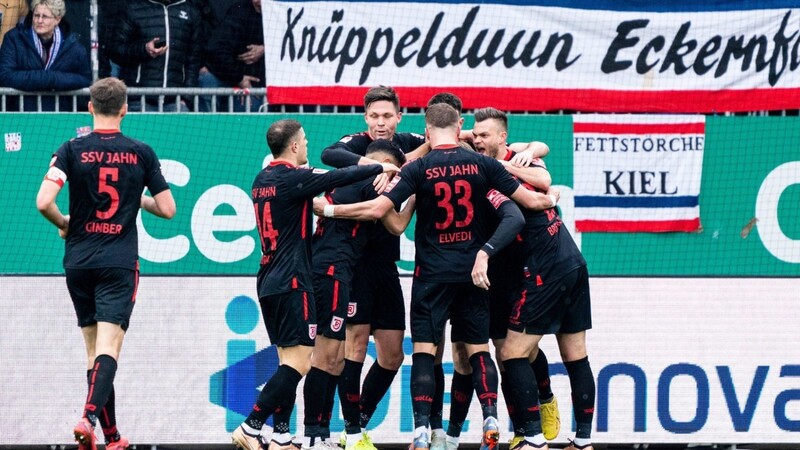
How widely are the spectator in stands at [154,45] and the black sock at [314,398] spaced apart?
3.09 metres

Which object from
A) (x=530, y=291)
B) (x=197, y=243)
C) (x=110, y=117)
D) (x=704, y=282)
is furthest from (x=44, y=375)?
(x=704, y=282)

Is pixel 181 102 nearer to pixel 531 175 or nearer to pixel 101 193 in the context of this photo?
pixel 101 193

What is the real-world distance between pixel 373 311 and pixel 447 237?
42.0 inches

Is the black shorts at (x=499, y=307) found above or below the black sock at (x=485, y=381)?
above

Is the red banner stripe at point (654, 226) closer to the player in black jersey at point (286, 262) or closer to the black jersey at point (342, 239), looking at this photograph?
the black jersey at point (342, 239)

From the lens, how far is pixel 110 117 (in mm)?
9414

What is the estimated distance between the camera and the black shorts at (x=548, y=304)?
9.90m

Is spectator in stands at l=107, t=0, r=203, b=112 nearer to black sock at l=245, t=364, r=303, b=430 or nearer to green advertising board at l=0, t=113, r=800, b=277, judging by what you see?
green advertising board at l=0, t=113, r=800, b=277

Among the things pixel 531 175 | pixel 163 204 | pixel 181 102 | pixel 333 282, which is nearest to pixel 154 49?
pixel 181 102

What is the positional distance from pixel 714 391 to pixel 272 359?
3.96m

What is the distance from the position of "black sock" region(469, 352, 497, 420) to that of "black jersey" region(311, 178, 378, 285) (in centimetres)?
115

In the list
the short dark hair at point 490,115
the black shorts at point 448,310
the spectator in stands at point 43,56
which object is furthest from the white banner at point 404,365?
the short dark hair at point 490,115

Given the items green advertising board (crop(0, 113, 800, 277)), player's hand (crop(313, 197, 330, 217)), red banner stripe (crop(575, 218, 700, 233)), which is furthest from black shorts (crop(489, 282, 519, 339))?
red banner stripe (crop(575, 218, 700, 233))

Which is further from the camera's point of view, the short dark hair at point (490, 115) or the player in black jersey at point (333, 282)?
the short dark hair at point (490, 115)
